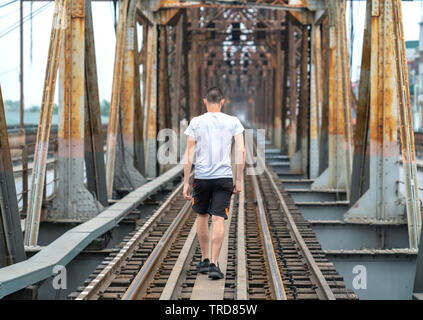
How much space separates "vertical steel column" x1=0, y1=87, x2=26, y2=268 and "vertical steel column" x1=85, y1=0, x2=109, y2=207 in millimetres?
4187

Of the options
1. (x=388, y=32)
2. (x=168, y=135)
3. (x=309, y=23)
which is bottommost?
(x=168, y=135)

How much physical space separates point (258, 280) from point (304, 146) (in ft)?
42.9

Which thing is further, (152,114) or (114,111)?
(152,114)

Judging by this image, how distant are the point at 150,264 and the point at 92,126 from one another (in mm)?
4909

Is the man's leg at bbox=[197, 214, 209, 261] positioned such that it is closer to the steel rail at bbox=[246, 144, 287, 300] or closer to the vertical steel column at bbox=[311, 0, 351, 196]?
the steel rail at bbox=[246, 144, 287, 300]

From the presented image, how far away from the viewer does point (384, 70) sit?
9812mm

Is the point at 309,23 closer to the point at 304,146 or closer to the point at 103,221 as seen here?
the point at 304,146

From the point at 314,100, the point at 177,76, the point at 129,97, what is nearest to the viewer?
the point at 129,97

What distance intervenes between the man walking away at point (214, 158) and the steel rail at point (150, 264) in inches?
32.8

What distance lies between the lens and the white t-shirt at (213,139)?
5332mm

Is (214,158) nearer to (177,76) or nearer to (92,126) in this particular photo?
(92,126)

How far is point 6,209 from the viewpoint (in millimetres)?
6449

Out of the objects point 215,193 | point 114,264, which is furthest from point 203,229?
point 114,264
